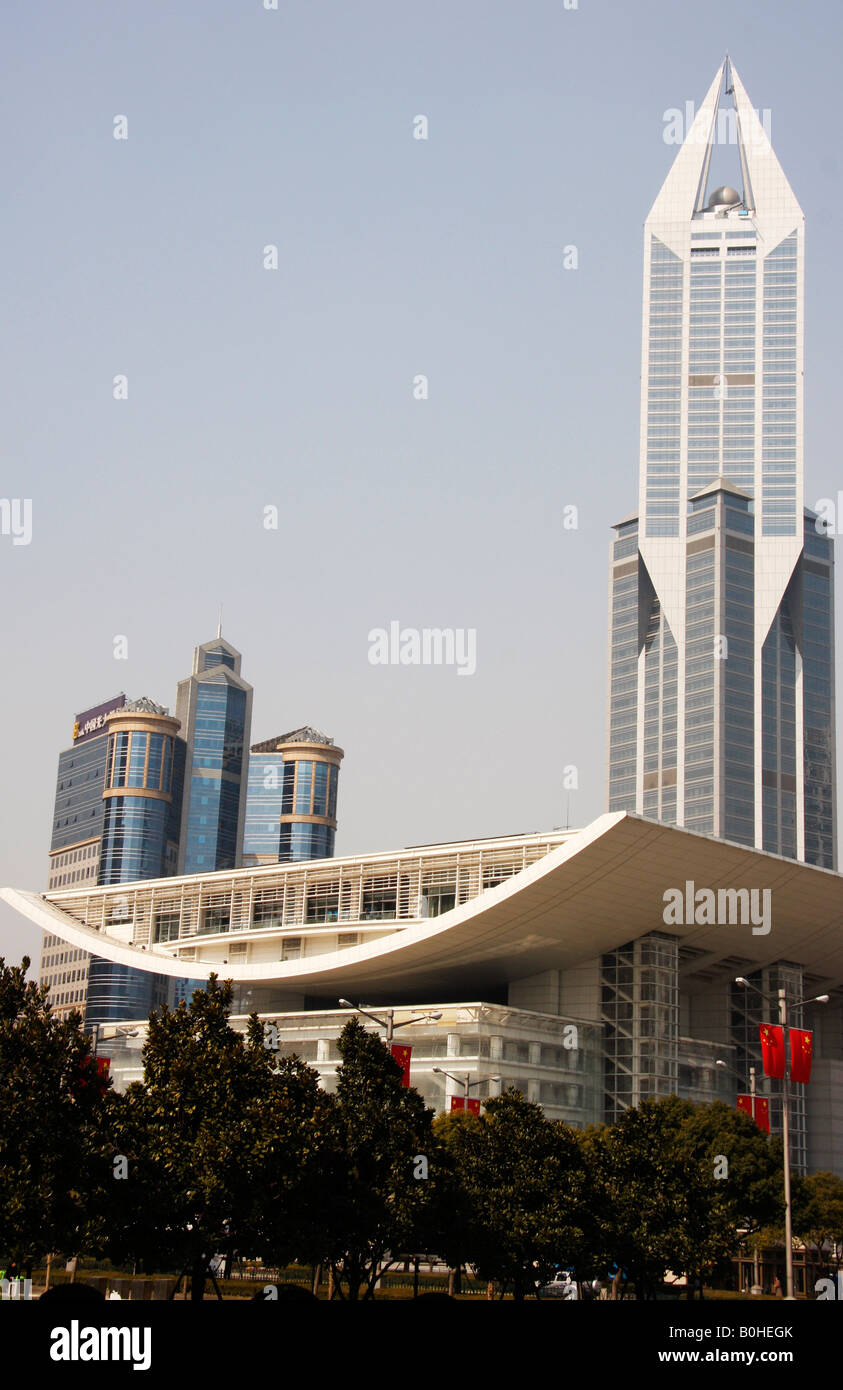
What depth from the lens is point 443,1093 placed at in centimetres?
7106

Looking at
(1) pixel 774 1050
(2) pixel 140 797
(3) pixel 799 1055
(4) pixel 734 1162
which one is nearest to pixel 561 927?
(4) pixel 734 1162

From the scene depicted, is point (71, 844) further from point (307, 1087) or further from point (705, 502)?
point (307, 1087)

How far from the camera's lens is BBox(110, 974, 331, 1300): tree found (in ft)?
92.9

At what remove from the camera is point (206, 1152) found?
93.2 feet

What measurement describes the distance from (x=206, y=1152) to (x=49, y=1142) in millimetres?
2923

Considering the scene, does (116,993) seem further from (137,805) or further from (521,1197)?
(521,1197)

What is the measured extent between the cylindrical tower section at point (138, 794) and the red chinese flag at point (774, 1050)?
492 ft

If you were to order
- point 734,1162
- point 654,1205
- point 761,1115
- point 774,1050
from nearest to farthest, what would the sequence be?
point 654,1205 < point 774,1050 < point 734,1162 < point 761,1115

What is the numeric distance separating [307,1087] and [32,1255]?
6.58 meters

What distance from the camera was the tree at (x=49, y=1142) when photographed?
27.7 meters

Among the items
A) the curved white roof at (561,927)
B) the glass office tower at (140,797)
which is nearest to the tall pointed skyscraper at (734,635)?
the glass office tower at (140,797)
